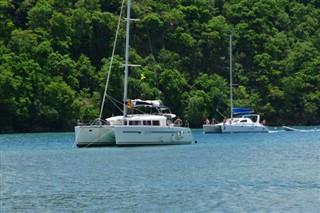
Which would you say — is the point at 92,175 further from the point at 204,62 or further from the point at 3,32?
the point at 204,62

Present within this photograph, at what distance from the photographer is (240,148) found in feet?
217

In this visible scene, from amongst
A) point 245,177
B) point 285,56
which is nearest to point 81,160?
point 245,177

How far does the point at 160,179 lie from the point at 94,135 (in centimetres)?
2201

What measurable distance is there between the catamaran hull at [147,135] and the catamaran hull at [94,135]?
74 cm

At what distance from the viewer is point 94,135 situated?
62875 millimetres

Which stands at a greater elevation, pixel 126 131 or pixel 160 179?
pixel 126 131

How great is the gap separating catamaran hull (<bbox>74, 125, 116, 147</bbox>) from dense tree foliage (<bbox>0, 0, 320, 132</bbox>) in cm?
3343

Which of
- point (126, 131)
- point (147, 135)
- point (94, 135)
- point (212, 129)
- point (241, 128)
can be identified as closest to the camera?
point (126, 131)

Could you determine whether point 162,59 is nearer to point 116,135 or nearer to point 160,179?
point 116,135

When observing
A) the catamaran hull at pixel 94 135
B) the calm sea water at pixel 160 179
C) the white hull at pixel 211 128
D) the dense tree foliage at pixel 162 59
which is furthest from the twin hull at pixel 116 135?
the dense tree foliage at pixel 162 59

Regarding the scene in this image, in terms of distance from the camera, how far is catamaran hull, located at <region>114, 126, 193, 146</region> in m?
62.6

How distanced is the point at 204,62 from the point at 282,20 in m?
21.5

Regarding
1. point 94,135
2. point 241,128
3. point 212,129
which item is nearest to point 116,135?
point 94,135

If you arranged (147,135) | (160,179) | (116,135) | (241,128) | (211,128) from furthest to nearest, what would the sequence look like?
(241,128) < (211,128) < (147,135) < (116,135) < (160,179)
